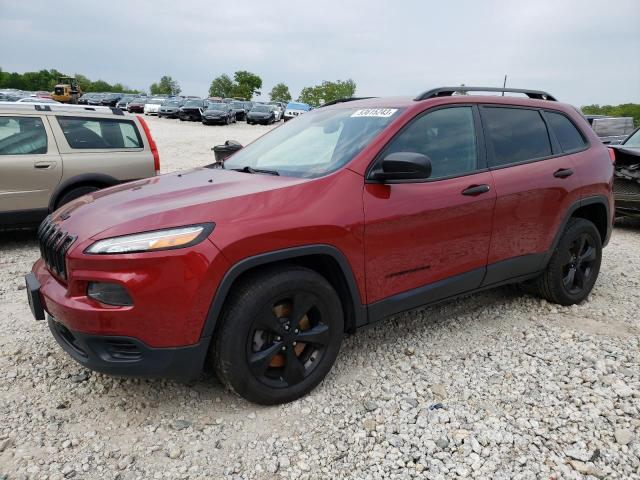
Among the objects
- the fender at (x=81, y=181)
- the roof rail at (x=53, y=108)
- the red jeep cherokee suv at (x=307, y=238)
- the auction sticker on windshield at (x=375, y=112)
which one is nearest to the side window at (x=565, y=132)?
the red jeep cherokee suv at (x=307, y=238)

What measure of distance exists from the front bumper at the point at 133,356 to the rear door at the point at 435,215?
3.57ft

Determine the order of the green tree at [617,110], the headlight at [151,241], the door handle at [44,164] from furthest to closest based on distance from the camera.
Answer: the green tree at [617,110] → the door handle at [44,164] → the headlight at [151,241]

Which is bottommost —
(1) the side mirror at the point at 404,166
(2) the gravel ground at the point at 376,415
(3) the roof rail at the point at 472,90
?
(2) the gravel ground at the point at 376,415

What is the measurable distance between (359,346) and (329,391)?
24.2 inches

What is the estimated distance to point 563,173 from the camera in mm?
3869

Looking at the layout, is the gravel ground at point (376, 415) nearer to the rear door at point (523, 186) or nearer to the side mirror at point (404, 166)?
the rear door at point (523, 186)

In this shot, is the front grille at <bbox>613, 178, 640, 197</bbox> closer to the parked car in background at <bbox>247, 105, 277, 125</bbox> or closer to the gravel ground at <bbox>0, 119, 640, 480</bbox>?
the gravel ground at <bbox>0, 119, 640, 480</bbox>

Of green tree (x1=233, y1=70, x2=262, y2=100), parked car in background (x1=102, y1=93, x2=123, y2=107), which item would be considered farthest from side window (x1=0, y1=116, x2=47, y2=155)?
green tree (x1=233, y1=70, x2=262, y2=100)

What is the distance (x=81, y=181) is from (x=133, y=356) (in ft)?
13.9

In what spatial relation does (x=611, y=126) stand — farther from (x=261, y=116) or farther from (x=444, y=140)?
(x=261, y=116)

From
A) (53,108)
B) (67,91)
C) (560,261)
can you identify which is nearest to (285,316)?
(560,261)

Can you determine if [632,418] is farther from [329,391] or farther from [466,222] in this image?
[329,391]

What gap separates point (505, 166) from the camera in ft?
11.7

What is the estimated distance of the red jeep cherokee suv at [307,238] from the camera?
92.6 inches
